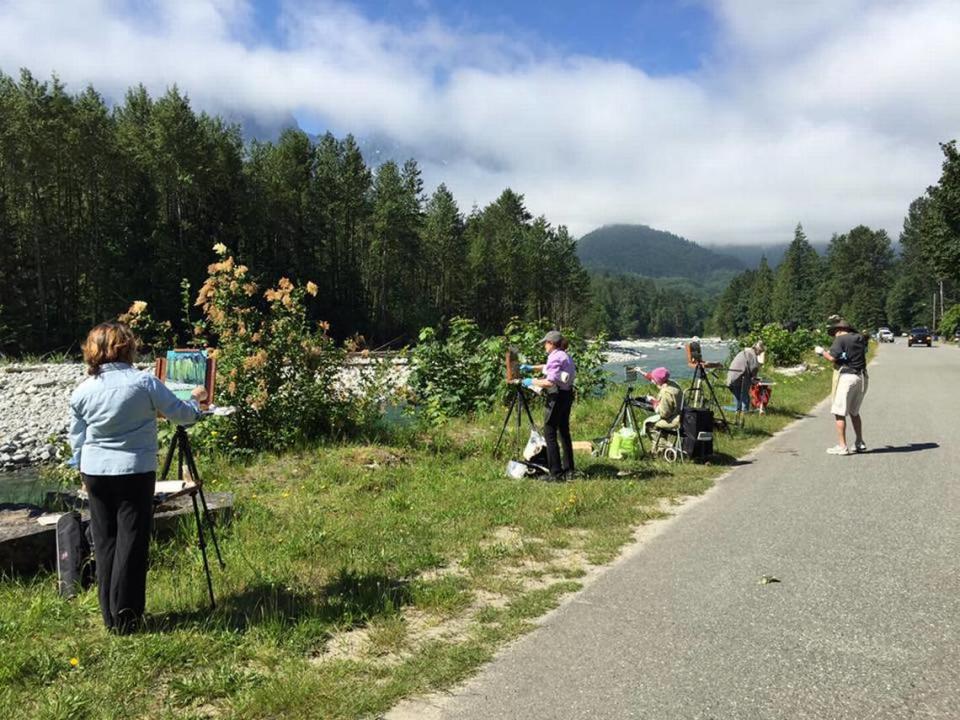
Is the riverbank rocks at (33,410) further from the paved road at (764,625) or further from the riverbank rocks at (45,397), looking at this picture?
the paved road at (764,625)

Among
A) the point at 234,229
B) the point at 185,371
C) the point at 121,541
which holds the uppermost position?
the point at 234,229

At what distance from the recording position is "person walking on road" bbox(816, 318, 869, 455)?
10.2 m

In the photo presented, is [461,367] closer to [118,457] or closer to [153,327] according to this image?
[153,327]

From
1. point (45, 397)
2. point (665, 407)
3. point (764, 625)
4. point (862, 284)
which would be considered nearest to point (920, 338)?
point (862, 284)

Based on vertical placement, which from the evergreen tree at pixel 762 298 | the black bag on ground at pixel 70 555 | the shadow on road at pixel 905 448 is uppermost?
the evergreen tree at pixel 762 298

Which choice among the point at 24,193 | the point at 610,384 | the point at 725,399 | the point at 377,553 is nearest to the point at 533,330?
the point at 610,384

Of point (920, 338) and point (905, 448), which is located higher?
point (920, 338)

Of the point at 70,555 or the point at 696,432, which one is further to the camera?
the point at 696,432

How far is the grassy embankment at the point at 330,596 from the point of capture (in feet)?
11.5

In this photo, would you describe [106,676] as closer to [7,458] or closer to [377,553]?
[377,553]

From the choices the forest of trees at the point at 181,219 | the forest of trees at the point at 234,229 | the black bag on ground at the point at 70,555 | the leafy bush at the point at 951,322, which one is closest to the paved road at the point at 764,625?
the black bag on ground at the point at 70,555

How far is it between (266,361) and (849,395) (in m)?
8.66

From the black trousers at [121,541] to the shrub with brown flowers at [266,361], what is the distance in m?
4.95

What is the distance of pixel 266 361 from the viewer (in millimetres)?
9375
